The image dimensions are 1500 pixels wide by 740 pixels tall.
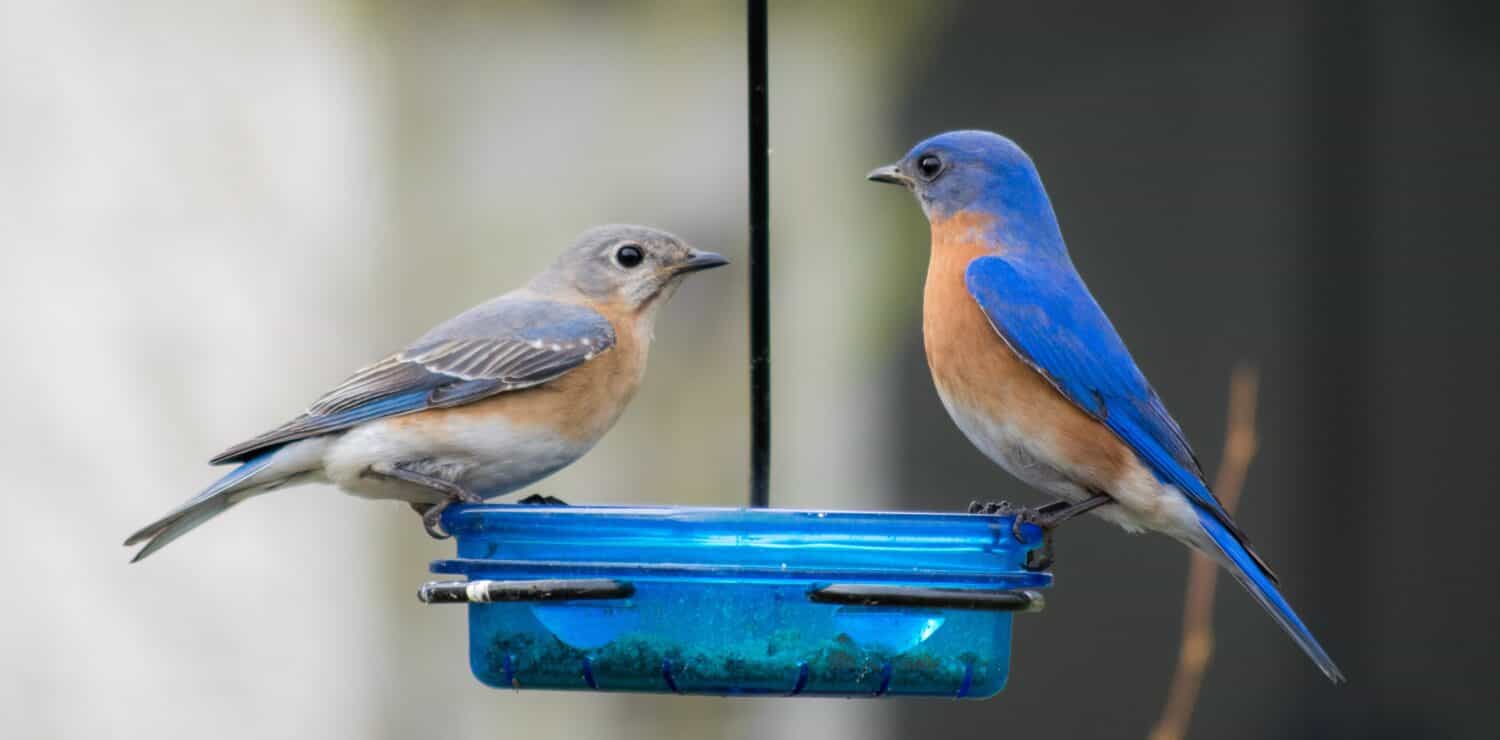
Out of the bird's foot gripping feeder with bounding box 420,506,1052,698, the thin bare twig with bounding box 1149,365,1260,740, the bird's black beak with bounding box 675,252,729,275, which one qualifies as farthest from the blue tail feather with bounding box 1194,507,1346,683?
the bird's black beak with bounding box 675,252,729,275

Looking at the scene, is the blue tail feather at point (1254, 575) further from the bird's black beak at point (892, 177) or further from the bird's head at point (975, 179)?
the bird's black beak at point (892, 177)

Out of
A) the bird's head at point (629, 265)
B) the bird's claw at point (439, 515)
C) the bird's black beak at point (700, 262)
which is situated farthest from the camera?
the bird's head at point (629, 265)

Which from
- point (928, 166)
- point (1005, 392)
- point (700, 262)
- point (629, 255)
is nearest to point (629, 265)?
point (629, 255)

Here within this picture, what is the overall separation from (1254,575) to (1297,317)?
319 centimetres

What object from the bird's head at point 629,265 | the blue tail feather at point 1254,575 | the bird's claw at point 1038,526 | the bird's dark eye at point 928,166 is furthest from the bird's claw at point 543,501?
the blue tail feather at point 1254,575

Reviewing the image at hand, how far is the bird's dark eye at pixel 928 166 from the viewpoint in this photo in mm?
4582

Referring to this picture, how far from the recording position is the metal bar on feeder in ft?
11.9

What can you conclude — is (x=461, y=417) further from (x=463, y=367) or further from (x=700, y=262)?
(x=700, y=262)

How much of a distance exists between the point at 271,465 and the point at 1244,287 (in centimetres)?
423

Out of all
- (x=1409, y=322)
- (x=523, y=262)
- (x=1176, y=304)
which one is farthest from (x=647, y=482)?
(x=1409, y=322)

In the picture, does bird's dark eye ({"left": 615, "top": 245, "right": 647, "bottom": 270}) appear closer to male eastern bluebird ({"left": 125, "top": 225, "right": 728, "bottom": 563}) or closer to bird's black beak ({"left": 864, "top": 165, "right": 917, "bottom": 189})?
male eastern bluebird ({"left": 125, "top": 225, "right": 728, "bottom": 563})

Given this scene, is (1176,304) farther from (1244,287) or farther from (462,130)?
(462,130)

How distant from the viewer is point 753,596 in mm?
3238

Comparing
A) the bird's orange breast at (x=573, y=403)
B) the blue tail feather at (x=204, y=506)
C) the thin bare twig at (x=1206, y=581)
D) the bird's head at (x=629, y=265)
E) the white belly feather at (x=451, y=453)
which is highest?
the bird's head at (x=629, y=265)
